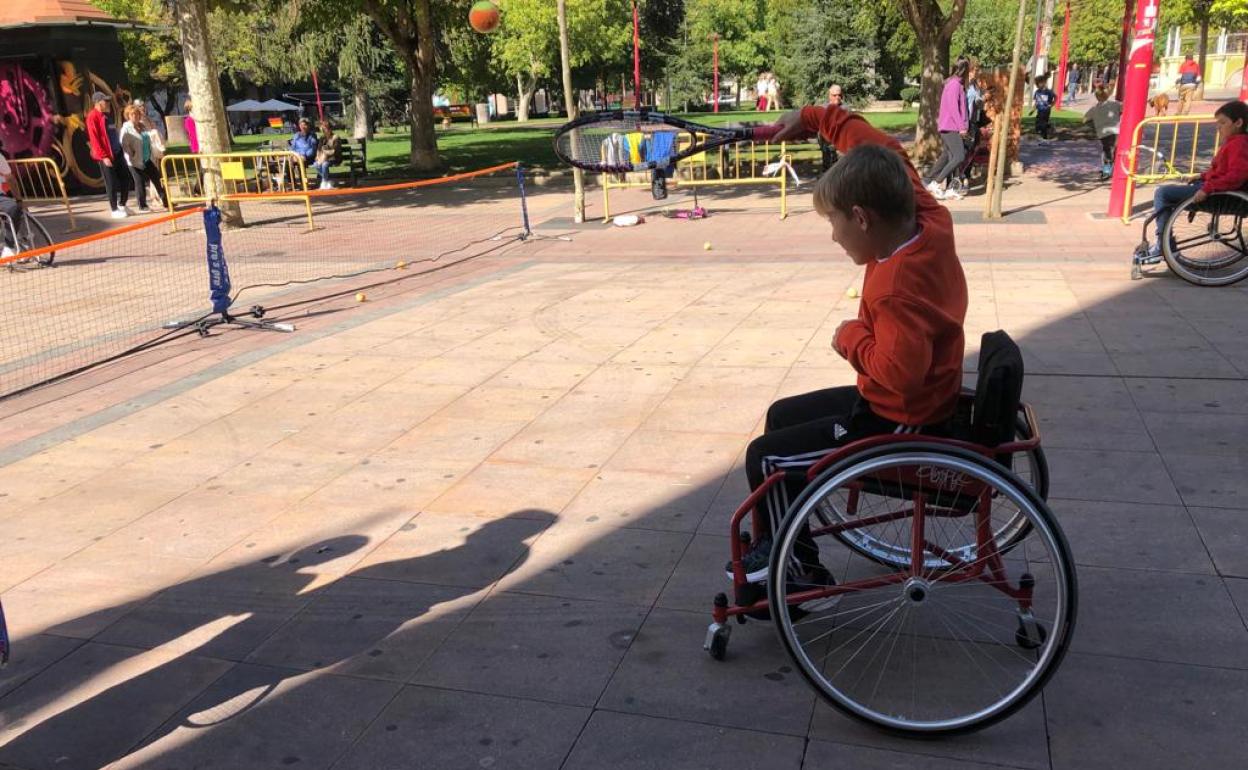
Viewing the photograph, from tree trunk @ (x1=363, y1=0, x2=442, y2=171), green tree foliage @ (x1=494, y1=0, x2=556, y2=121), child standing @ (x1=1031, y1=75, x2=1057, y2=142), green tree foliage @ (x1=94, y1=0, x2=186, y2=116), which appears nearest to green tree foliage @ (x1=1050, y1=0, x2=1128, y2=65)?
green tree foliage @ (x1=494, y1=0, x2=556, y2=121)

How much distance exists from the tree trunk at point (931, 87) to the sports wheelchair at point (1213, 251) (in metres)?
9.48

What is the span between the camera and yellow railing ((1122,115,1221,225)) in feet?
37.4

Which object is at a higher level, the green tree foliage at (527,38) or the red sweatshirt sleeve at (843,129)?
the green tree foliage at (527,38)

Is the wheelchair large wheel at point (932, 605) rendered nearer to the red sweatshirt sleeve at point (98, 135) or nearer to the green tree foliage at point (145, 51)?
the red sweatshirt sleeve at point (98, 135)

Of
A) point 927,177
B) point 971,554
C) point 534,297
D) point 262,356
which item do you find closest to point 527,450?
point 971,554

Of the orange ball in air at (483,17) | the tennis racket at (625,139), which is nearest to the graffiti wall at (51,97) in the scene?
the orange ball in air at (483,17)

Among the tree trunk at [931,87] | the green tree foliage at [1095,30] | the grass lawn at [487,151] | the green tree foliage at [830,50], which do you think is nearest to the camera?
the tree trunk at [931,87]

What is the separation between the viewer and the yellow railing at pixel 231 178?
1541 cm

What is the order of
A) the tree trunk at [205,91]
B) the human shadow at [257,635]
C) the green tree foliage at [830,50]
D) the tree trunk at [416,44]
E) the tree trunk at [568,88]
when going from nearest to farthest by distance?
the human shadow at [257,635]
the tree trunk at [568,88]
the tree trunk at [205,91]
the tree trunk at [416,44]
the green tree foliage at [830,50]

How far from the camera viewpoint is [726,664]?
10.4 feet

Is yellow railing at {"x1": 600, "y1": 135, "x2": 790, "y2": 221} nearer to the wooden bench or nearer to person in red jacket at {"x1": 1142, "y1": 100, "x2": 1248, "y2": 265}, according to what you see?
person in red jacket at {"x1": 1142, "y1": 100, "x2": 1248, "y2": 265}

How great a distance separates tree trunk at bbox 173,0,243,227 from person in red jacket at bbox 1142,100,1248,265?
13.5 meters

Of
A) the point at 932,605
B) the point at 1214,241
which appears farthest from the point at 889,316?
the point at 1214,241

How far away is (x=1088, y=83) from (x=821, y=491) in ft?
286
